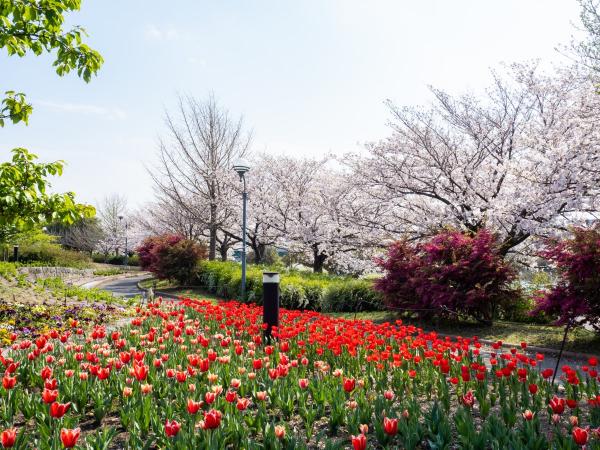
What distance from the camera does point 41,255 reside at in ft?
101

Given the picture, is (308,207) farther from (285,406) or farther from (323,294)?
(285,406)

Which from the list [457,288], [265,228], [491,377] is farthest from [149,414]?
[265,228]

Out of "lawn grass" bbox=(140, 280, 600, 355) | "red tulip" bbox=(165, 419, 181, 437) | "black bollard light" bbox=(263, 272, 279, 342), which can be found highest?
"black bollard light" bbox=(263, 272, 279, 342)

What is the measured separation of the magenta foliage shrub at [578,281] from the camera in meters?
7.51

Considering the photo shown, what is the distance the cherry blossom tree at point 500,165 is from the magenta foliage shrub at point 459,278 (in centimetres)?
128

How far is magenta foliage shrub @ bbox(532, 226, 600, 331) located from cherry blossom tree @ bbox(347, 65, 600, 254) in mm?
2503

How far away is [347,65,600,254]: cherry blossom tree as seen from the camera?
34.0 ft

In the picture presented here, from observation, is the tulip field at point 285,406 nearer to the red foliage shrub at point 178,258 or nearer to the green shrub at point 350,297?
the green shrub at point 350,297

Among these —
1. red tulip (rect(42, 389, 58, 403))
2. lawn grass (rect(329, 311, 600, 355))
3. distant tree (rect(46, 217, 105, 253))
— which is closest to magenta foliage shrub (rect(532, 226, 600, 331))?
lawn grass (rect(329, 311, 600, 355))

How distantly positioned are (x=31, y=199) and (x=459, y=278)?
7934mm

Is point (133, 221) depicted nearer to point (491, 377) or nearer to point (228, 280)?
point (228, 280)

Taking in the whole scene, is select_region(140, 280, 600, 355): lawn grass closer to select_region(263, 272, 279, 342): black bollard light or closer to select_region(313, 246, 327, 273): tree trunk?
select_region(263, 272, 279, 342): black bollard light

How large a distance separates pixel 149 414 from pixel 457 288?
7.72m

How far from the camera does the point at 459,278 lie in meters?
9.88
